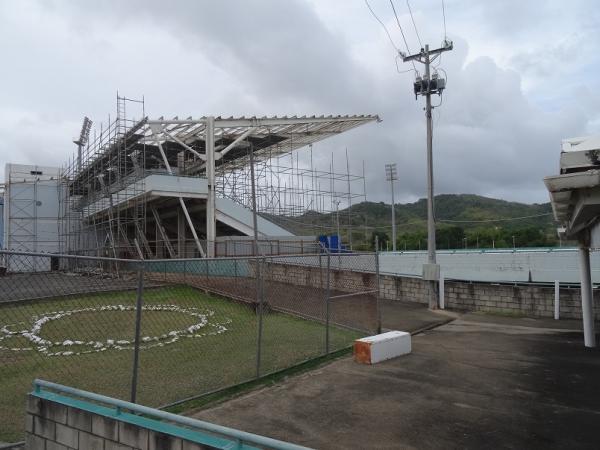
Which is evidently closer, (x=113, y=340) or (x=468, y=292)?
(x=113, y=340)

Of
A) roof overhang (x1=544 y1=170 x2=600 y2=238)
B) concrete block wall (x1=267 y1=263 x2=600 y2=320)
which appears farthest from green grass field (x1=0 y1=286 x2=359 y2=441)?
roof overhang (x1=544 y1=170 x2=600 y2=238)

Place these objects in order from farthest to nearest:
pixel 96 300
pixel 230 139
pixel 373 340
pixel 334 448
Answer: pixel 230 139, pixel 373 340, pixel 96 300, pixel 334 448

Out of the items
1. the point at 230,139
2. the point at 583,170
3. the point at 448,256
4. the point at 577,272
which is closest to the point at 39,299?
the point at 583,170

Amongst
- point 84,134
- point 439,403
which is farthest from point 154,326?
point 84,134

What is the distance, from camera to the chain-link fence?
5.46 meters

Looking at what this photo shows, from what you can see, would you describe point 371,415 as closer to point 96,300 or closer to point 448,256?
point 96,300

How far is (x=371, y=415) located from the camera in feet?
17.6

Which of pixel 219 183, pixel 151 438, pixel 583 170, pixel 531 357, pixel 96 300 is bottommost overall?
pixel 531 357

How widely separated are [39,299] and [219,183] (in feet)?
89.0

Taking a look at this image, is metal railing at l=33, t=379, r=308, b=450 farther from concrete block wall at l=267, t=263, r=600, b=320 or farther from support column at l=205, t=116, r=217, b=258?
support column at l=205, t=116, r=217, b=258

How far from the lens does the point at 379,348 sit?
306 inches

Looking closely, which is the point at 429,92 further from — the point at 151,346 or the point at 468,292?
the point at 151,346

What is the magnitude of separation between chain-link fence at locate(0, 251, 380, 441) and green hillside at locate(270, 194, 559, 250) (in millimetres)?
16407

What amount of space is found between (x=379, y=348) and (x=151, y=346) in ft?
13.7
